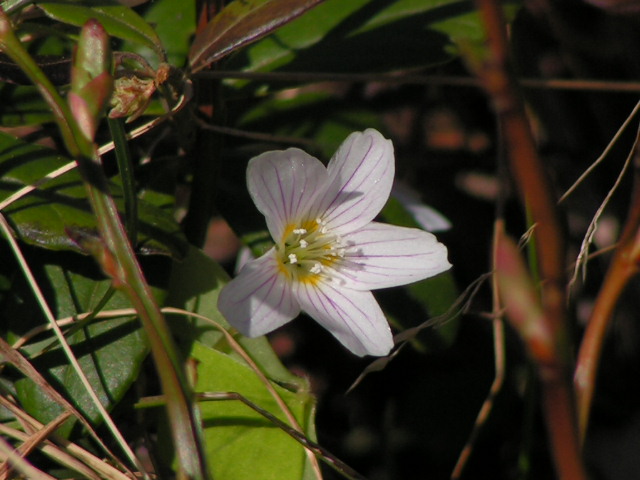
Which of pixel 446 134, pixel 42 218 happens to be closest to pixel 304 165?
pixel 42 218

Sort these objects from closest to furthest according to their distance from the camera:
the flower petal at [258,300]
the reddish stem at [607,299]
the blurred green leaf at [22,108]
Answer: the reddish stem at [607,299] → the flower petal at [258,300] → the blurred green leaf at [22,108]

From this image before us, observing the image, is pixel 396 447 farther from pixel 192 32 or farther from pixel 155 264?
pixel 192 32

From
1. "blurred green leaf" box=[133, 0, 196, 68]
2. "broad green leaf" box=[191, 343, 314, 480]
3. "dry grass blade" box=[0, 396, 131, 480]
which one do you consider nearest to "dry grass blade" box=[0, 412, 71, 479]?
"dry grass blade" box=[0, 396, 131, 480]

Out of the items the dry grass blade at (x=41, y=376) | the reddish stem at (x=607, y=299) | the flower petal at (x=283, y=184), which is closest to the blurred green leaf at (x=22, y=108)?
the dry grass blade at (x=41, y=376)

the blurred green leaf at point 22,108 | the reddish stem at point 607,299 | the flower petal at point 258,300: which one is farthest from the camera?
the blurred green leaf at point 22,108

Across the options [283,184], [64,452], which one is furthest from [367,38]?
[64,452]

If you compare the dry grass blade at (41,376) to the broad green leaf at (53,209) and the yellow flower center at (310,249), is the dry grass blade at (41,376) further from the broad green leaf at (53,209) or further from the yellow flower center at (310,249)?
the yellow flower center at (310,249)

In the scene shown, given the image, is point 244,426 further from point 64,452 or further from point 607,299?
point 607,299
